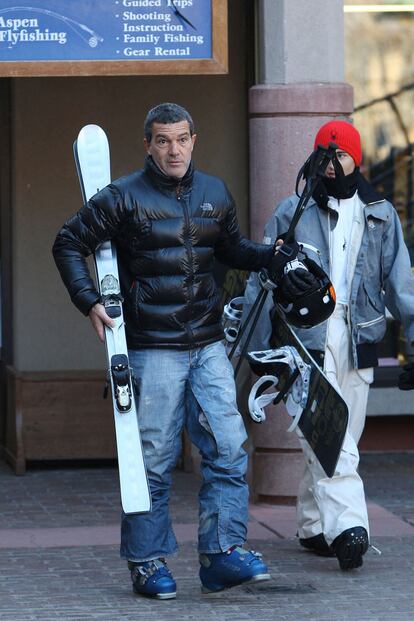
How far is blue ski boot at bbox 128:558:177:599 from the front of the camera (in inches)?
229

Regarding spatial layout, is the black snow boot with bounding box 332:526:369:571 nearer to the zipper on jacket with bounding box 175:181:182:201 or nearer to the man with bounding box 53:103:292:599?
the man with bounding box 53:103:292:599

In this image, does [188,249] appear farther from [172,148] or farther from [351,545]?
[351,545]

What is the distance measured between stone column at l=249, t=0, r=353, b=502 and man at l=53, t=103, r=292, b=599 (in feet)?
5.59

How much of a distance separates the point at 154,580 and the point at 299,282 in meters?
1.31

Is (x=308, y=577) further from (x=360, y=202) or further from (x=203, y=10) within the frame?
(x=203, y=10)

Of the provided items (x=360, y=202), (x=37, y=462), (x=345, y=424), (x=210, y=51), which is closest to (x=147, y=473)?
(x=345, y=424)

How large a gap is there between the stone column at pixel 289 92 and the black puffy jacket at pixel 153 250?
1.71 meters

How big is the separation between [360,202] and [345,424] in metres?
1.06

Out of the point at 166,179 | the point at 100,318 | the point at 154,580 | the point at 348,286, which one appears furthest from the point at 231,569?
the point at 166,179

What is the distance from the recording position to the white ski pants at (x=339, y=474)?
6312 millimetres

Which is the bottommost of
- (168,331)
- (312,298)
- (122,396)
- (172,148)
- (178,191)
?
(122,396)

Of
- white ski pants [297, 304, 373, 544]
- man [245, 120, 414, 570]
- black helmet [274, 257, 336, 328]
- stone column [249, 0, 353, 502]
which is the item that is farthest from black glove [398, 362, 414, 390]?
stone column [249, 0, 353, 502]

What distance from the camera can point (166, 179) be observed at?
5.82 m

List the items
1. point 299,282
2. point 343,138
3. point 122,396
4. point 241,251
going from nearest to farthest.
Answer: point 122,396 < point 299,282 < point 241,251 < point 343,138
